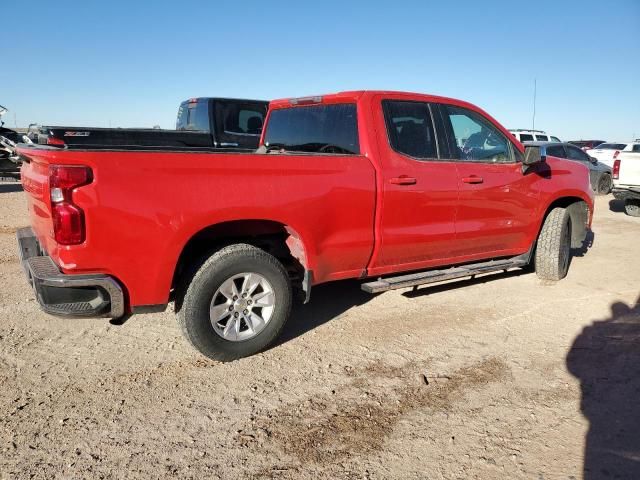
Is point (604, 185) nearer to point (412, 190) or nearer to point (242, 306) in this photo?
point (412, 190)

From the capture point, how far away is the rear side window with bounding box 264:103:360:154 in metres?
4.35

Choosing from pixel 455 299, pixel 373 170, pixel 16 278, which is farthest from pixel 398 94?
pixel 16 278

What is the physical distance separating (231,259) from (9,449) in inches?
63.4

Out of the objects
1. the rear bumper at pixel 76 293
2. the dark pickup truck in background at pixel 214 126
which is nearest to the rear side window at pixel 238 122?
the dark pickup truck in background at pixel 214 126

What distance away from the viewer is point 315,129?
467cm

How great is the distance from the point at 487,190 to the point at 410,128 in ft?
3.32

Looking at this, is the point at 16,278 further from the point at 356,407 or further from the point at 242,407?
the point at 356,407

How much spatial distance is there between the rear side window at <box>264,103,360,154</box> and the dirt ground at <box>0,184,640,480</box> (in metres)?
1.49

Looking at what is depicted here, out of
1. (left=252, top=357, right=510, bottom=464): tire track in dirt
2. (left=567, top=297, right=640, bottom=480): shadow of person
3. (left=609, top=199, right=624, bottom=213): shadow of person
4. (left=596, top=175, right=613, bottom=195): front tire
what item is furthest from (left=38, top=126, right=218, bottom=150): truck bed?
(left=596, top=175, right=613, bottom=195): front tire

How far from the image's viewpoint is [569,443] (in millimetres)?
2764

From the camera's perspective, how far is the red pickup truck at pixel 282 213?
10.2 feet

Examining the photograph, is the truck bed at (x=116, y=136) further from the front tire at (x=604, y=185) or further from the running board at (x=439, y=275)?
the front tire at (x=604, y=185)

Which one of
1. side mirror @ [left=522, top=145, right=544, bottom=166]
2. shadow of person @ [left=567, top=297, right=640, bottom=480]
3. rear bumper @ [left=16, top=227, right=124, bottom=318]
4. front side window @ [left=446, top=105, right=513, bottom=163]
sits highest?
front side window @ [left=446, top=105, right=513, bottom=163]

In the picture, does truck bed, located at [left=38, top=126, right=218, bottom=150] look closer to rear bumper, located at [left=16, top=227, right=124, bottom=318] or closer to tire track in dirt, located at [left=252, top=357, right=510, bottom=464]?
rear bumper, located at [left=16, top=227, right=124, bottom=318]
